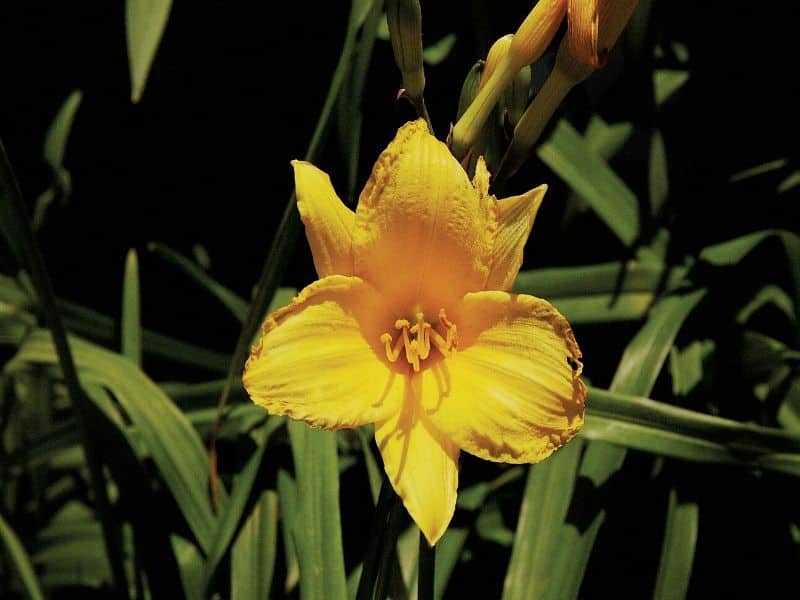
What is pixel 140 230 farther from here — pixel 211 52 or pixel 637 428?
pixel 637 428

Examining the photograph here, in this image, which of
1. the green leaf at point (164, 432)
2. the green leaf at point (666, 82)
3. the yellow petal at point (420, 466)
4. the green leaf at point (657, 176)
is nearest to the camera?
the yellow petal at point (420, 466)

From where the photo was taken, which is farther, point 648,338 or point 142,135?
point 142,135

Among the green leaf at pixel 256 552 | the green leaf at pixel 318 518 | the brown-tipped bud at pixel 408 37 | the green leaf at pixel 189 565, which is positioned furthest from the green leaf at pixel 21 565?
the brown-tipped bud at pixel 408 37

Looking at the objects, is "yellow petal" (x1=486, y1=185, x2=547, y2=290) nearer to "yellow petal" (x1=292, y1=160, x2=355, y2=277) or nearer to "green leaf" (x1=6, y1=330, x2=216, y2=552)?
"yellow petal" (x1=292, y1=160, x2=355, y2=277)

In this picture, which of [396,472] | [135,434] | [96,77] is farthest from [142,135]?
[396,472]

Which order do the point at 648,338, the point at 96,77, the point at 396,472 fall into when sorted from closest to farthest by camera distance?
the point at 396,472 → the point at 648,338 → the point at 96,77

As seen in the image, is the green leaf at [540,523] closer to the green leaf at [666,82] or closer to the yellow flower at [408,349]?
the yellow flower at [408,349]

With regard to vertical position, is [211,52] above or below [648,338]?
above

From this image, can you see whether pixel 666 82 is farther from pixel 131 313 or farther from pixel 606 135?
pixel 131 313

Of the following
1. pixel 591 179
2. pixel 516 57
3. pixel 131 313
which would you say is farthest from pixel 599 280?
pixel 131 313
